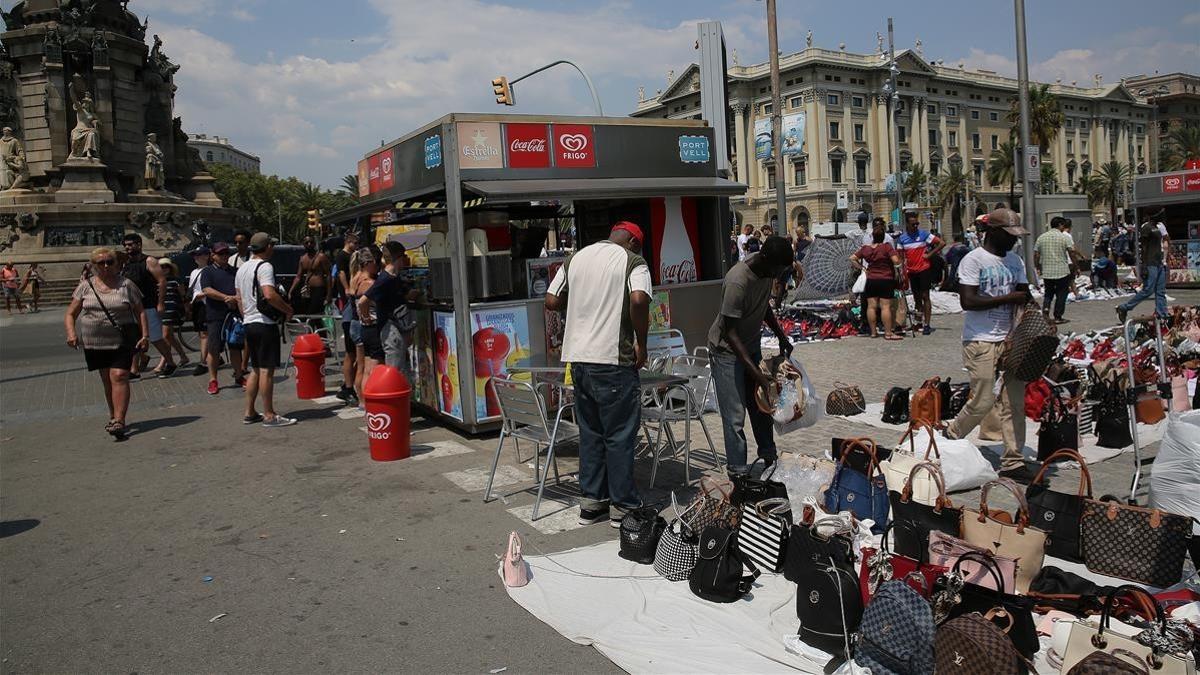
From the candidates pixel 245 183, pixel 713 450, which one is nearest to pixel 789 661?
pixel 713 450

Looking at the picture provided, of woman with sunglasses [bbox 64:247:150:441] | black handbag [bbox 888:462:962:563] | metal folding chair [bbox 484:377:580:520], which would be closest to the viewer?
black handbag [bbox 888:462:962:563]

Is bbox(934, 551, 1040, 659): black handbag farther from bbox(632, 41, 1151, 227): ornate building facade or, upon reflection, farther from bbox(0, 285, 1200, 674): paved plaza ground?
bbox(632, 41, 1151, 227): ornate building facade

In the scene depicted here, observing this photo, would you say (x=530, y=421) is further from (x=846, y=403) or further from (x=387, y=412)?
(x=846, y=403)

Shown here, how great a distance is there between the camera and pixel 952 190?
96125 millimetres

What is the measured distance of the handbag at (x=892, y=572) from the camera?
3.52 meters

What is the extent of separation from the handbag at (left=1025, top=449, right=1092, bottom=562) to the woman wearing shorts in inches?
356

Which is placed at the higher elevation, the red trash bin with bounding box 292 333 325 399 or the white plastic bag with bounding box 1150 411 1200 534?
the red trash bin with bounding box 292 333 325 399

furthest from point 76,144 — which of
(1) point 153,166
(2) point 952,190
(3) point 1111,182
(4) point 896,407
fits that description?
(3) point 1111,182

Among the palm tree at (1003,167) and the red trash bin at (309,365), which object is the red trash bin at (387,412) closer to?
the red trash bin at (309,365)

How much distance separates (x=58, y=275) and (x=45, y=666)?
31.8m

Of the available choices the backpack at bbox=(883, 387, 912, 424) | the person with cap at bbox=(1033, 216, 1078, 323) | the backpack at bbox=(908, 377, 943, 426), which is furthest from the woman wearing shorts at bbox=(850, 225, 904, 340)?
the backpack at bbox=(908, 377, 943, 426)

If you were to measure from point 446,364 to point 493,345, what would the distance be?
0.62m

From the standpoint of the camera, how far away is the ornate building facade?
90.2 m

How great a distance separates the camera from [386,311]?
8516mm
